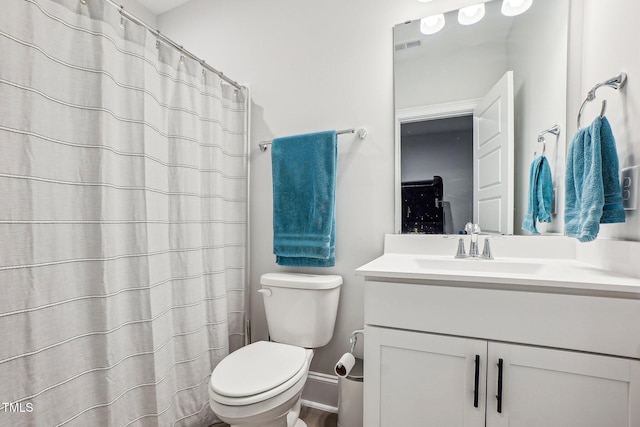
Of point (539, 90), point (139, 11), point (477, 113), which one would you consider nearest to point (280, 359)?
point (477, 113)

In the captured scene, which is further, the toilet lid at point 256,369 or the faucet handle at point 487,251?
Answer: the faucet handle at point 487,251

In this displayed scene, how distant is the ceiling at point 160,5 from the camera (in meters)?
2.14

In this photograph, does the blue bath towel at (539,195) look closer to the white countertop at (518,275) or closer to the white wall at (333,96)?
the white countertop at (518,275)

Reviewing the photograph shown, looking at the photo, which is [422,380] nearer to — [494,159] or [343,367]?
[343,367]

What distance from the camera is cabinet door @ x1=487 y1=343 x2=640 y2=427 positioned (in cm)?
83

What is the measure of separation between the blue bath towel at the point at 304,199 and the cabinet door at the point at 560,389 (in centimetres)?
90

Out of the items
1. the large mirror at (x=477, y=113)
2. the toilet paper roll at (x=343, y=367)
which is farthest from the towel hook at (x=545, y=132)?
the toilet paper roll at (x=343, y=367)

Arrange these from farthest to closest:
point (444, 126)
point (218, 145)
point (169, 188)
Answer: point (218, 145)
point (444, 126)
point (169, 188)

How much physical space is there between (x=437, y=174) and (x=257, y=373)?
124cm

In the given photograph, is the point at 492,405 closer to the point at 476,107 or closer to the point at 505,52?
the point at 476,107

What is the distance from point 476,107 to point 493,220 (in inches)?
21.8

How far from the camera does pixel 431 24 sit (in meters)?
1.52

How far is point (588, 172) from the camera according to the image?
1.02m

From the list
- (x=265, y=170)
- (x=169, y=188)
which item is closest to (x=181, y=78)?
(x=169, y=188)
